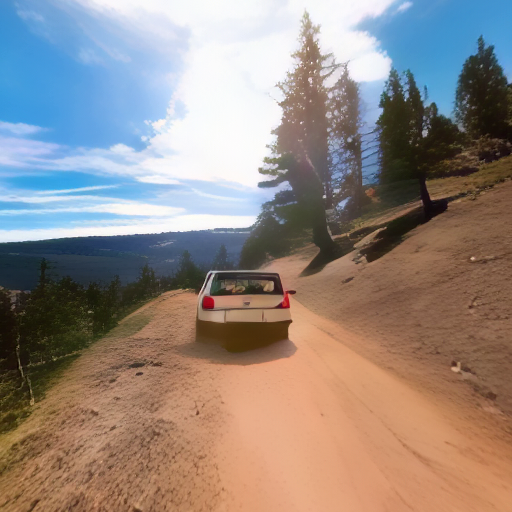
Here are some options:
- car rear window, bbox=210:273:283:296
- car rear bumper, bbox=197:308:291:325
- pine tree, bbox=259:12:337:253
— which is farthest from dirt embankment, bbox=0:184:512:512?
pine tree, bbox=259:12:337:253

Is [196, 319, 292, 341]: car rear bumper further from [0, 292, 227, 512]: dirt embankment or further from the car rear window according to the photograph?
[0, 292, 227, 512]: dirt embankment

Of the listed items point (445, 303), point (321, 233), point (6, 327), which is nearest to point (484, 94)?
point (321, 233)

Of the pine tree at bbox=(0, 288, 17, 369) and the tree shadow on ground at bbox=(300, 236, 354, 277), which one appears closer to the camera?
the tree shadow on ground at bbox=(300, 236, 354, 277)

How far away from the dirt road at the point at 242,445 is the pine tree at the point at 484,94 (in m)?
35.6

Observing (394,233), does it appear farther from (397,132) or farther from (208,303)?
(208,303)

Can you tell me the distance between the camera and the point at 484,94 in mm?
28953

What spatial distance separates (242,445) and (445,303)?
6.40 metres

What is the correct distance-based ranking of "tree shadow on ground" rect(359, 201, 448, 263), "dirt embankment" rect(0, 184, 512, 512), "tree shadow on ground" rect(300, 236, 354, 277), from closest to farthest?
"dirt embankment" rect(0, 184, 512, 512), "tree shadow on ground" rect(359, 201, 448, 263), "tree shadow on ground" rect(300, 236, 354, 277)

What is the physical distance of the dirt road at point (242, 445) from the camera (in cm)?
205

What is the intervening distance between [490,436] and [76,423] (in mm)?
5459

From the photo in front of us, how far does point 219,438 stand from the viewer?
2725 mm

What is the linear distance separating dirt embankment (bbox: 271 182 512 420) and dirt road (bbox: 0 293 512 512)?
86cm

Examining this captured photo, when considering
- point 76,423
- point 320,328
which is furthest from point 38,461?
point 320,328

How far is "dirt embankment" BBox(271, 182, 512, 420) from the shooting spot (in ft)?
15.3
